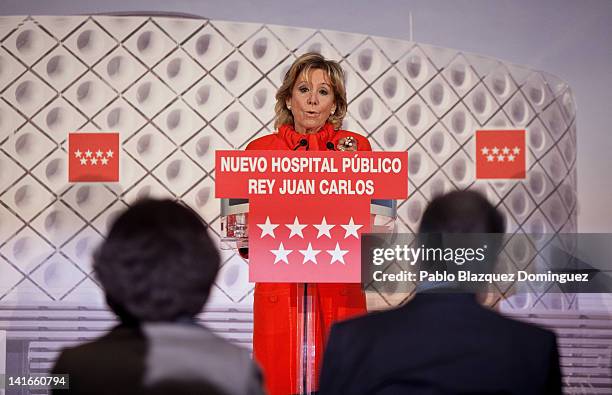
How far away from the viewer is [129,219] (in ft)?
7.15

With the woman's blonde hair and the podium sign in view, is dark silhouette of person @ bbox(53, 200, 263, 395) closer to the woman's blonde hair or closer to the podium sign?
the podium sign

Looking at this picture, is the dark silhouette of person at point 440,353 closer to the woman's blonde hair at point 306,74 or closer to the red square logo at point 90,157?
the woman's blonde hair at point 306,74

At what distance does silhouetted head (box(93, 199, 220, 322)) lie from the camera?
2084 millimetres

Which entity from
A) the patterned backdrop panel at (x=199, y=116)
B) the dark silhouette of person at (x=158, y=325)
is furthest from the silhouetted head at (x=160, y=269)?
the patterned backdrop panel at (x=199, y=116)

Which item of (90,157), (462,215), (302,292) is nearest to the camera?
(462,215)

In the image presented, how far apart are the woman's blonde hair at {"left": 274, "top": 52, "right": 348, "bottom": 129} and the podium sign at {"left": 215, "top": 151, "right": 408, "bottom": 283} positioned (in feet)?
0.69

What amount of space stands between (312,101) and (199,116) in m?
0.50

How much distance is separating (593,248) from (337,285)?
1.04 metres

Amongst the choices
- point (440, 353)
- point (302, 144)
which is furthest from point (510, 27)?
point (440, 353)

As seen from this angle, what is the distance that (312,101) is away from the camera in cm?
338

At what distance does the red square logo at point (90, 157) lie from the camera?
348cm

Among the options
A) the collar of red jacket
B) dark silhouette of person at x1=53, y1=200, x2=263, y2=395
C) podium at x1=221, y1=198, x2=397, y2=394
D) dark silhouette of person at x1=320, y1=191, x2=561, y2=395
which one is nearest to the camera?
dark silhouette of person at x1=53, y1=200, x2=263, y2=395

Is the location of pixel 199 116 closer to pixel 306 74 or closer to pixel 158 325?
pixel 306 74

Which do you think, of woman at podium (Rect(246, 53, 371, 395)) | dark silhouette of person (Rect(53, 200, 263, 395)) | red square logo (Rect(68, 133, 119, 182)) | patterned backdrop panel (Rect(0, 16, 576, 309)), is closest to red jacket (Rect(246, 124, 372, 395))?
woman at podium (Rect(246, 53, 371, 395))
